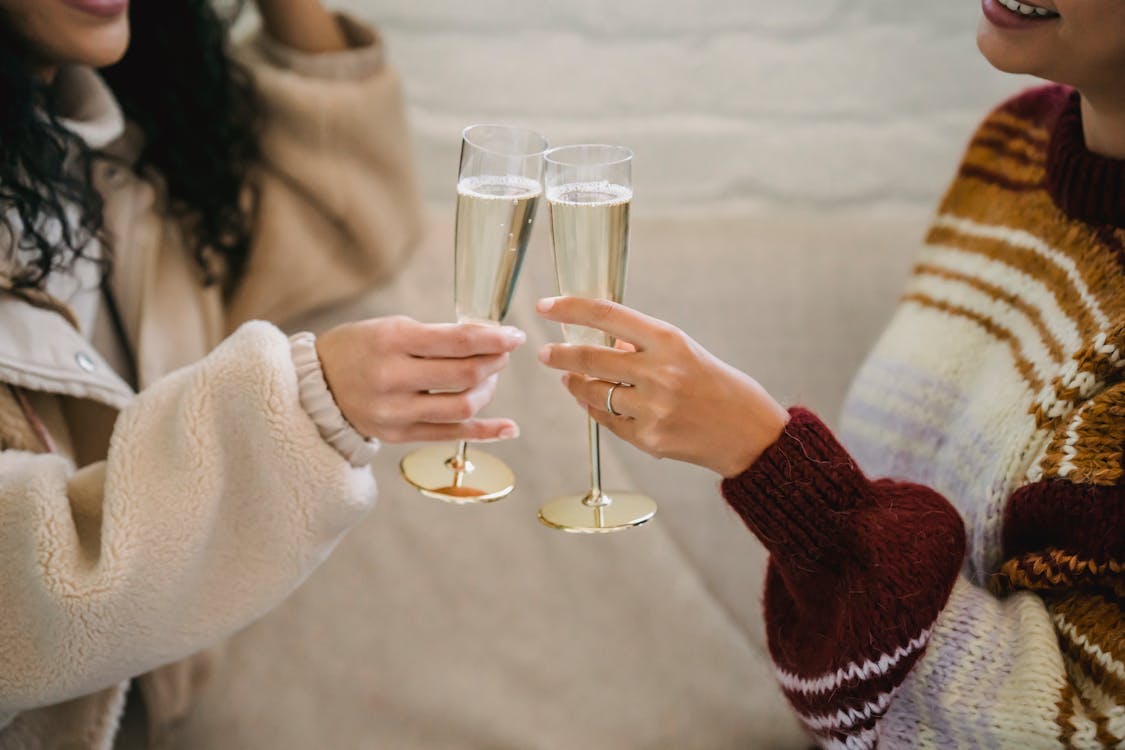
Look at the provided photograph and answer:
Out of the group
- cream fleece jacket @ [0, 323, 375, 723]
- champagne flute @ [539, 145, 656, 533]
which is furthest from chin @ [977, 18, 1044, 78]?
cream fleece jacket @ [0, 323, 375, 723]

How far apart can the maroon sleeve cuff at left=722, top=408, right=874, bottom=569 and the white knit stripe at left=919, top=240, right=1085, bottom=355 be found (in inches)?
10.1

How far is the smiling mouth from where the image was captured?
0.95 m

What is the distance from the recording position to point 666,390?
88 cm

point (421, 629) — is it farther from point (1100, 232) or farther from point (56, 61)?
point (1100, 232)

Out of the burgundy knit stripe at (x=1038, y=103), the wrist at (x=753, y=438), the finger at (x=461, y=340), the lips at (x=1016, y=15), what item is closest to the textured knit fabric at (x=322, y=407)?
the finger at (x=461, y=340)

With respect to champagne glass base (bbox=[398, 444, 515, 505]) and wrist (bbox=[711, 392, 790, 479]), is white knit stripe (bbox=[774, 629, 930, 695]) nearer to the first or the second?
wrist (bbox=[711, 392, 790, 479])

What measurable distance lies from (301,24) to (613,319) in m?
0.79

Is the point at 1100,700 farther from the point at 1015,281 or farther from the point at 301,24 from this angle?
the point at 301,24

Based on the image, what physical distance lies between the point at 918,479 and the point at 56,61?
40.7 inches

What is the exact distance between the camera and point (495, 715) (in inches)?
51.1

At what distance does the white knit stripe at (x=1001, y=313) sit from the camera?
105cm

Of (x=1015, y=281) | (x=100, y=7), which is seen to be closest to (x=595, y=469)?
(x=1015, y=281)

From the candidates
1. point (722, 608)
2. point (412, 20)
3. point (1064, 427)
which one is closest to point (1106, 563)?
point (1064, 427)

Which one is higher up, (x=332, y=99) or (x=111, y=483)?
(x=332, y=99)
